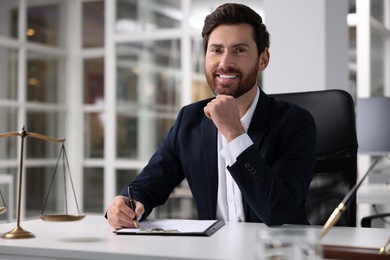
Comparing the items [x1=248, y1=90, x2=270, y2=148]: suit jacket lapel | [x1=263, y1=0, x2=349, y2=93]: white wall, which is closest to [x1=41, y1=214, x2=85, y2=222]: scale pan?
[x1=248, y1=90, x2=270, y2=148]: suit jacket lapel

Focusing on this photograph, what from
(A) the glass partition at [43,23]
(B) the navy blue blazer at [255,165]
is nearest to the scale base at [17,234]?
(B) the navy blue blazer at [255,165]

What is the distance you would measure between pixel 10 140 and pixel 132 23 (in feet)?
6.32

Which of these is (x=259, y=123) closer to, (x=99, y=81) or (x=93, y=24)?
(x=99, y=81)

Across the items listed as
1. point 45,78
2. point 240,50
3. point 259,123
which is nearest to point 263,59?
point 240,50

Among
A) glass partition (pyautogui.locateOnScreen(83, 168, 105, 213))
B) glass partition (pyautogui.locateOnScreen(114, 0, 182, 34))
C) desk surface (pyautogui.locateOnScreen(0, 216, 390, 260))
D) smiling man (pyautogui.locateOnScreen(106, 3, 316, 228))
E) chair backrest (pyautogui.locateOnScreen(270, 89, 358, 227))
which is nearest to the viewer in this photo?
desk surface (pyautogui.locateOnScreen(0, 216, 390, 260))

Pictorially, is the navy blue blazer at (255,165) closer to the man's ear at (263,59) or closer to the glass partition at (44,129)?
the man's ear at (263,59)

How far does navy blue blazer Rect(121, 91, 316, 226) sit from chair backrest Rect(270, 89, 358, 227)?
0.15 m

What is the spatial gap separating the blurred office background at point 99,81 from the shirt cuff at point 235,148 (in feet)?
15.9

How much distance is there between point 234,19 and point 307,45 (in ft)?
4.89

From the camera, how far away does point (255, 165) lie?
1684 mm

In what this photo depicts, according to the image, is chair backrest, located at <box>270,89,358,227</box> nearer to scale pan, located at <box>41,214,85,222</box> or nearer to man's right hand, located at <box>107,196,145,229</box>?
man's right hand, located at <box>107,196,145,229</box>

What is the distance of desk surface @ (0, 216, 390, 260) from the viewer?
1282 millimetres

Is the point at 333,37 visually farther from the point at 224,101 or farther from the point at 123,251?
the point at 123,251

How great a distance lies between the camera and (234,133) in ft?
5.67
